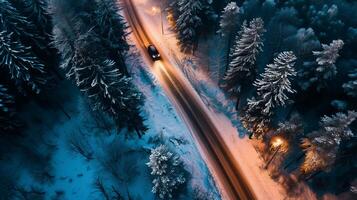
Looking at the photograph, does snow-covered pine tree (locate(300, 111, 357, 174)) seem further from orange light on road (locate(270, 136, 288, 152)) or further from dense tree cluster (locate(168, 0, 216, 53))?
dense tree cluster (locate(168, 0, 216, 53))

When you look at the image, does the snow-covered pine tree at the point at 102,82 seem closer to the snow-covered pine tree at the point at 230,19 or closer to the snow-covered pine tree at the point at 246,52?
the snow-covered pine tree at the point at 246,52

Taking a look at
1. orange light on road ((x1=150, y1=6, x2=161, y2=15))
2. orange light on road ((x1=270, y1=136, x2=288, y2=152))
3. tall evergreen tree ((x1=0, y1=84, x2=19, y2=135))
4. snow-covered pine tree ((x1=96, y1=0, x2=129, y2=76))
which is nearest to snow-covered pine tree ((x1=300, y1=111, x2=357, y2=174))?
orange light on road ((x1=270, y1=136, x2=288, y2=152))

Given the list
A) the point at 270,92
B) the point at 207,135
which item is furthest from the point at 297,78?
the point at 207,135

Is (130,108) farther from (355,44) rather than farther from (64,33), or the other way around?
(355,44)

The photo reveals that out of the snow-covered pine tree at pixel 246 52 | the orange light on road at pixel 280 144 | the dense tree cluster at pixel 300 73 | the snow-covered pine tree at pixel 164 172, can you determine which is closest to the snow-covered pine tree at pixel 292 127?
the dense tree cluster at pixel 300 73

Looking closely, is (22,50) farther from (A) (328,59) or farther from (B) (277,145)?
(A) (328,59)

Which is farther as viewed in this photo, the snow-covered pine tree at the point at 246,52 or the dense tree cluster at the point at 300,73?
the snow-covered pine tree at the point at 246,52
